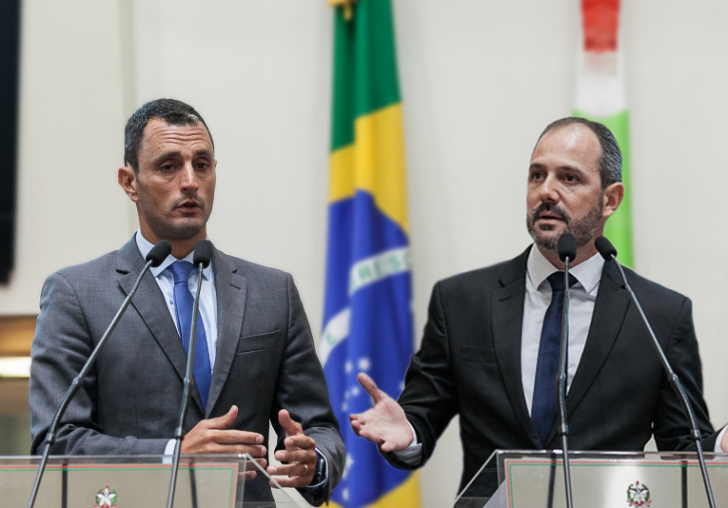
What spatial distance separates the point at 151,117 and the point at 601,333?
149 cm

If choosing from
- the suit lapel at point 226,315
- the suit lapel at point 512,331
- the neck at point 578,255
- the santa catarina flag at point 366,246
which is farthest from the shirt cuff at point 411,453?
the santa catarina flag at point 366,246

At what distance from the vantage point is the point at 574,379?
275cm

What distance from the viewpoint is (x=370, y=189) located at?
4.12 m

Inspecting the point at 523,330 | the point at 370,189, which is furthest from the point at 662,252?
the point at 523,330

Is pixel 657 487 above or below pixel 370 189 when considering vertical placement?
below

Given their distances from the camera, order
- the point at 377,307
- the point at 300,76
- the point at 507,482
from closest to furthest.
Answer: the point at 507,482, the point at 377,307, the point at 300,76

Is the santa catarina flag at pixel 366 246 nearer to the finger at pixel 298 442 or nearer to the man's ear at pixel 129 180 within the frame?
the man's ear at pixel 129 180

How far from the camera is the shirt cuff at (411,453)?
8.78ft

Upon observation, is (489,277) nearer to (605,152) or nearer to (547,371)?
(547,371)

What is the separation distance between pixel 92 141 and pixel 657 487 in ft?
10.5

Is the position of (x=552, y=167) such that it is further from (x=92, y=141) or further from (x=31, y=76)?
(x=31, y=76)

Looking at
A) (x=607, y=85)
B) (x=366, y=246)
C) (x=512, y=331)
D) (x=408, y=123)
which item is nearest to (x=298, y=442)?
(x=512, y=331)

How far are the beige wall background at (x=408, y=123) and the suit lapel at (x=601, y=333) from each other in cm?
146

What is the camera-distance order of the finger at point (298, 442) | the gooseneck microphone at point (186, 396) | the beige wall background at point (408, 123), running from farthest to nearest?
the beige wall background at point (408, 123)
the finger at point (298, 442)
the gooseneck microphone at point (186, 396)
